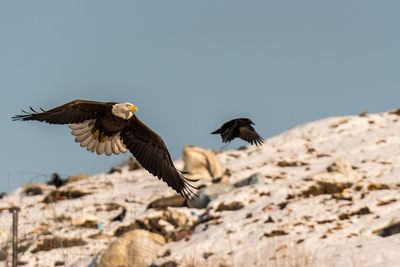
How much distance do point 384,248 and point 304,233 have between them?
223cm

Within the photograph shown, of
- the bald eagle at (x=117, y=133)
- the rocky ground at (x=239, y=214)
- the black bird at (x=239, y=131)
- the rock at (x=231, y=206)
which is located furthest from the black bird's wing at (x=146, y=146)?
the rock at (x=231, y=206)

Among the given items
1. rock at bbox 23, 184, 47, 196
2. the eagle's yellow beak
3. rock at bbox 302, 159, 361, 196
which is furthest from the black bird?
rock at bbox 23, 184, 47, 196

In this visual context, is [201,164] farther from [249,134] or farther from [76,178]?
[249,134]

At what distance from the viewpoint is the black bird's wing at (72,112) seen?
8.80 m

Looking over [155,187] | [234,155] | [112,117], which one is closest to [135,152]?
[112,117]

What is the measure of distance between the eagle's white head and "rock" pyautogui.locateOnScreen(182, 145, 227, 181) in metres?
12.1

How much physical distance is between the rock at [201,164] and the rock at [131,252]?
23.1 ft

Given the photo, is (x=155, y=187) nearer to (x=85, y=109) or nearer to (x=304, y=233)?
(x=304, y=233)

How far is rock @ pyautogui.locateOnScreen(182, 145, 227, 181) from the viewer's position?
859 inches

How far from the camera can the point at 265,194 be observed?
17.1 meters

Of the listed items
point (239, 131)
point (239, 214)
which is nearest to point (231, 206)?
point (239, 214)

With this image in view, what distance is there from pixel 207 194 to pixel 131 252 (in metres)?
4.12

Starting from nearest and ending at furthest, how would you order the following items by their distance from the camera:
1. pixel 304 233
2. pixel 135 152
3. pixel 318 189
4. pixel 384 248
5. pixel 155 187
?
pixel 135 152, pixel 384 248, pixel 304 233, pixel 318 189, pixel 155 187

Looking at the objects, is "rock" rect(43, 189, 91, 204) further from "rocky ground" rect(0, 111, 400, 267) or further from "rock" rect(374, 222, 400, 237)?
"rock" rect(374, 222, 400, 237)
